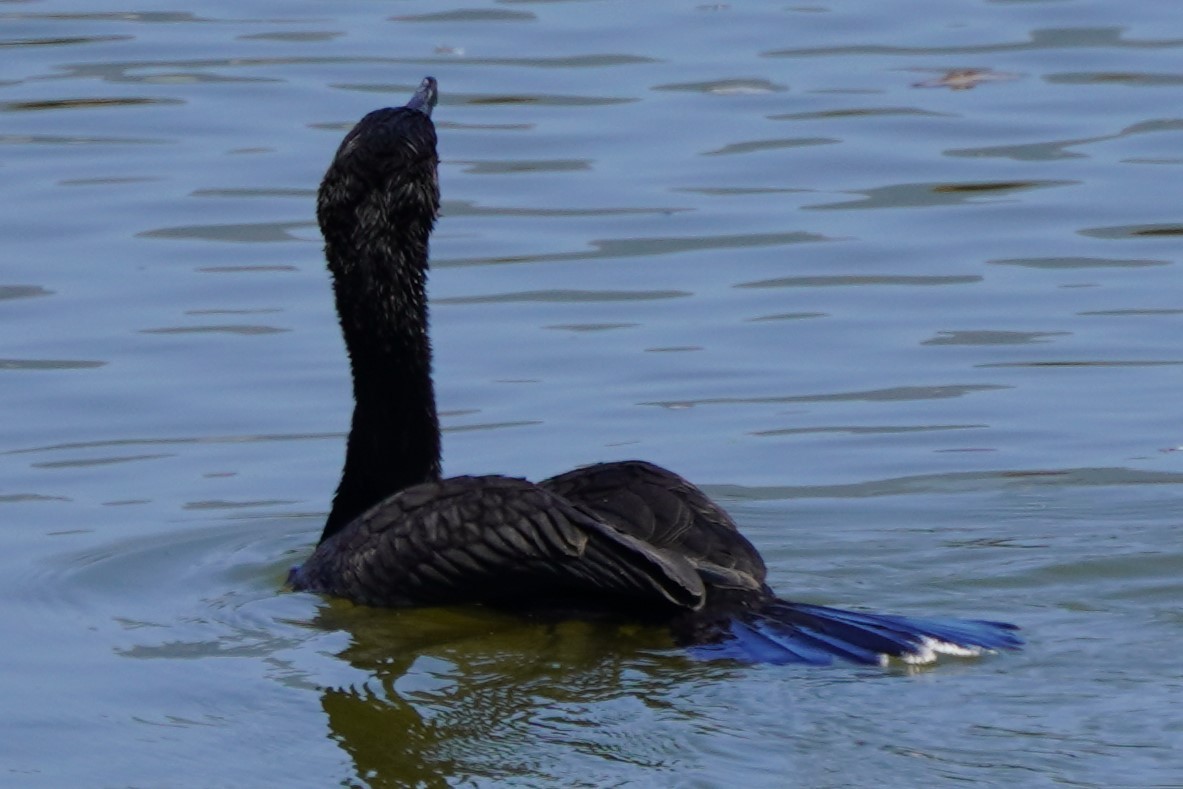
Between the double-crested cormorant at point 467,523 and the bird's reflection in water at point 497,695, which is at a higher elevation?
the double-crested cormorant at point 467,523

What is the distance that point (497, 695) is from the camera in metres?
7.33

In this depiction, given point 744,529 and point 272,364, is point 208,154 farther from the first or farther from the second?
point 744,529

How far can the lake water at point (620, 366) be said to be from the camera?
7.05 meters

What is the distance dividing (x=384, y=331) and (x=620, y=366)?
238 centimetres

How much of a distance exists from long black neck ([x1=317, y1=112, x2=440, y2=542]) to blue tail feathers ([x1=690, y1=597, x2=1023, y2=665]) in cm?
163

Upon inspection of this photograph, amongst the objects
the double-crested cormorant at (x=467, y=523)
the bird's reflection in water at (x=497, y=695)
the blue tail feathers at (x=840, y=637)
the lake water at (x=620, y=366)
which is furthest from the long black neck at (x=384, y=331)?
the blue tail feathers at (x=840, y=637)

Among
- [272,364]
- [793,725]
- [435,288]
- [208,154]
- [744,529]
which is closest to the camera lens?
[793,725]

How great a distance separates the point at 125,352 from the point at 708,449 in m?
2.80

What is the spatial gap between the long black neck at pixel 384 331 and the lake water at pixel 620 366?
53 cm

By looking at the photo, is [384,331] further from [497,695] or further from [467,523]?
[497,695]

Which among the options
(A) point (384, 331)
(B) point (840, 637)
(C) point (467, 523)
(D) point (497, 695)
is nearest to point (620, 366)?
(A) point (384, 331)

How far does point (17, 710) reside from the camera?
292 inches

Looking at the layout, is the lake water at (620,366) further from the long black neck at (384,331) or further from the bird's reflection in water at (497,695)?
the long black neck at (384,331)

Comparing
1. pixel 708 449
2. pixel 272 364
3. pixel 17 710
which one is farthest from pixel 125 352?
pixel 17 710
